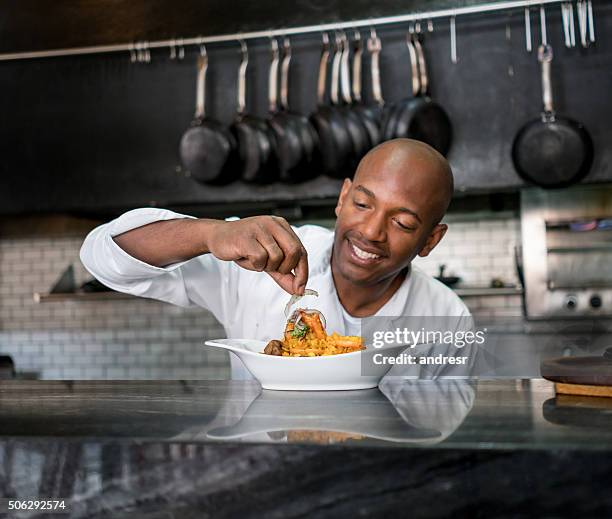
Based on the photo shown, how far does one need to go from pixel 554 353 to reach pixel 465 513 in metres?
1.13

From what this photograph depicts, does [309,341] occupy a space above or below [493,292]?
below

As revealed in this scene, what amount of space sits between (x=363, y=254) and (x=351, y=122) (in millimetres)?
1851

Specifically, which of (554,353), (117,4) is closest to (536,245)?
(554,353)

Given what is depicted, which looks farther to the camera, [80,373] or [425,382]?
[80,373]

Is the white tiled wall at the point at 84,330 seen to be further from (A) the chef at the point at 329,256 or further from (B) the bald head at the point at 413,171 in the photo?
(B) the bald head at the point at 413,171

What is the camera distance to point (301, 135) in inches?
148

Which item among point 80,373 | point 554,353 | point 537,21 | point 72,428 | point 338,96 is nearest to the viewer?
point 72,428

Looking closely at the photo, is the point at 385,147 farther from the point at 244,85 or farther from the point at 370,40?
the point at 244,85

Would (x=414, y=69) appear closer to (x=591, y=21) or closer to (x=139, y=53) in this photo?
(x=591, y=21)

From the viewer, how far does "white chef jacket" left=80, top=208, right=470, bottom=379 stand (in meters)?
2.00


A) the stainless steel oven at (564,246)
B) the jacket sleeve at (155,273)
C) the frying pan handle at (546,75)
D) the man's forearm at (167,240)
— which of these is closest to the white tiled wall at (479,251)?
the stainless steel oven at (564,246)

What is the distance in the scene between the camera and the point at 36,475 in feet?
3.15

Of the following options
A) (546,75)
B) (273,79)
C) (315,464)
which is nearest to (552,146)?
(546,75)

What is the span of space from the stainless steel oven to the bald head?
2.17 meters
